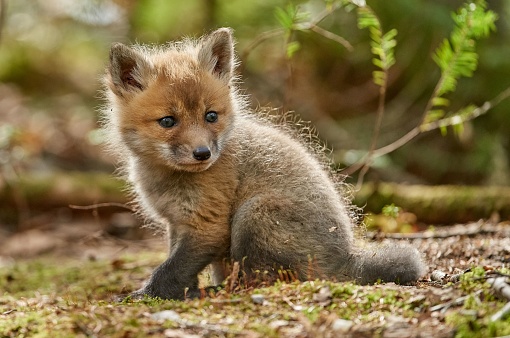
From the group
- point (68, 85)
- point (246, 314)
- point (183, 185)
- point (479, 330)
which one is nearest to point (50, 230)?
point (68, 85)

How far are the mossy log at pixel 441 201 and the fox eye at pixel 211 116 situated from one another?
356 centimetres

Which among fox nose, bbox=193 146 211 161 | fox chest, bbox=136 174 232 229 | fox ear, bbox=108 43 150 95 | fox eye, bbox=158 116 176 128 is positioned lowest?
fox chest, bbox=136 174 232 229

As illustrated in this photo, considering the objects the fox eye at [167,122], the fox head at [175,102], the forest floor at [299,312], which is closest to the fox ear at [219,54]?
the fox head at [175,102]

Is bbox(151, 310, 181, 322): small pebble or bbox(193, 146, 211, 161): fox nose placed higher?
bbox(193, 146, 211, 161): fox nose

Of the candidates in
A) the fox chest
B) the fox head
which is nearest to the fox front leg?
the fox chest

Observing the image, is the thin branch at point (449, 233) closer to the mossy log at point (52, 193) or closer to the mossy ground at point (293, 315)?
the mossy ground at point (293, 315)

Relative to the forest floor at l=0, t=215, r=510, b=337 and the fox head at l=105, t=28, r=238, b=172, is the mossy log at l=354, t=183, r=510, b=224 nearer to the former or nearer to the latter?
the forest floor at l=0, t=215, r=510, b=337

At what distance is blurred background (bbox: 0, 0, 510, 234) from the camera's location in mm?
9414

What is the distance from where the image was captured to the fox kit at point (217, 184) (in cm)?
466

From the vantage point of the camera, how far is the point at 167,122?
481 centimetres

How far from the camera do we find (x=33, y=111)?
43.9 feet

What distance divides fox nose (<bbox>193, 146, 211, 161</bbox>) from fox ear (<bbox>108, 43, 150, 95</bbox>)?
77 cm

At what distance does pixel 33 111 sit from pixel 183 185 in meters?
9.40

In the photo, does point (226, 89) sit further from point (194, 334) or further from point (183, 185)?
point (194, 334)
